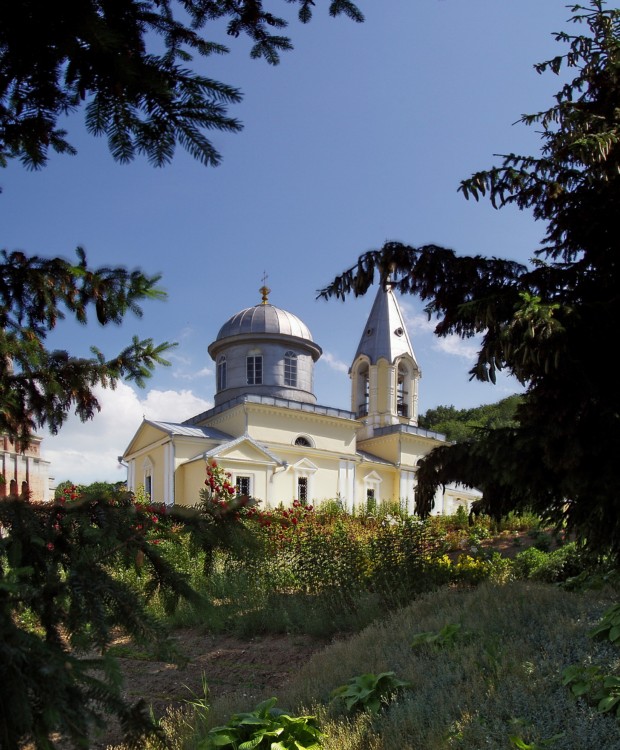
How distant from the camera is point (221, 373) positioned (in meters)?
27.1

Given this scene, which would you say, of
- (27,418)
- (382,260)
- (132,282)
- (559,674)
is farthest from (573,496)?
(27,418)

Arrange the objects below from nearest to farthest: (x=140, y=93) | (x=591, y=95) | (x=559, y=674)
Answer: (x=140, y=93) < (x=559, y=674) < (x=591, y=95)

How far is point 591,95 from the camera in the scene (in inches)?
268

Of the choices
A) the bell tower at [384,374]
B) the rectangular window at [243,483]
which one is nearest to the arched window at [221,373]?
the bell tower at [384,374]

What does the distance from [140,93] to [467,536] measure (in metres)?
13.8

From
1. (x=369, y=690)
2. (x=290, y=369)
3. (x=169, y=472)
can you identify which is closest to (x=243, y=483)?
(x=169, y=472)

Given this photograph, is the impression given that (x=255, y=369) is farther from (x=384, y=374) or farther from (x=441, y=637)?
(x=441, y=637)

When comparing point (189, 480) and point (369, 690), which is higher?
point (189, 480)

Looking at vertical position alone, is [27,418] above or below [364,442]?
below

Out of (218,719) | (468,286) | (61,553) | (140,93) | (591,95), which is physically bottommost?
(218,719)

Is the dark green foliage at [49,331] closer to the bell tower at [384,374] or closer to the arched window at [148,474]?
the arched window at [148,474]

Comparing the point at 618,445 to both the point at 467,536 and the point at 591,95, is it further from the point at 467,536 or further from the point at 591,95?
the point at 467,536

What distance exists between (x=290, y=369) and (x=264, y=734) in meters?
22.7

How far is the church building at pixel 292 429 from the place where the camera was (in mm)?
22125
